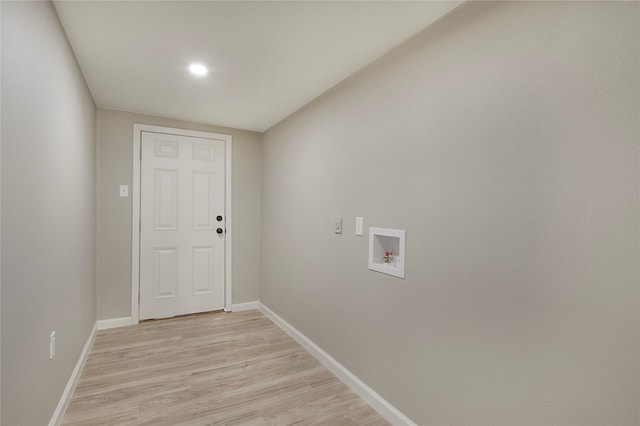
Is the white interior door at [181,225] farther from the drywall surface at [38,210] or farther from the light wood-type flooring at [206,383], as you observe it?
the drywall surface at [38,210]

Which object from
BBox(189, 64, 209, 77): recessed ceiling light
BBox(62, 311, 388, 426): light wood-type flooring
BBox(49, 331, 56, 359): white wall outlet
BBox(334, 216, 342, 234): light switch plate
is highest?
BBox(189, 64, 209, 77): recessed ceiling light

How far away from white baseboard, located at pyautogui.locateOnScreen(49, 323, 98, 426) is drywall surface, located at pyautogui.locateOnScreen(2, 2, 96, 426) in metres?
0.06

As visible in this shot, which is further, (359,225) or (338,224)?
(338,224)

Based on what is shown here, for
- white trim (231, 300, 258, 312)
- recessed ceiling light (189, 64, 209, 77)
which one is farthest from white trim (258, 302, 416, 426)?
recessed ceiling light (189, 64, 209, 77)

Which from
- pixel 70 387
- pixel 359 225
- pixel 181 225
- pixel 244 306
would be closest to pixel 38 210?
pixel 70 387

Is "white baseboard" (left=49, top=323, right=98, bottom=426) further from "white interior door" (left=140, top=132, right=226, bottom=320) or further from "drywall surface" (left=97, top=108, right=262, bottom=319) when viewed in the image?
"white interior door" (left=140, top=132, right=226, bottom=320)

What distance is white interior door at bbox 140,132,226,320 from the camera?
10.8ft

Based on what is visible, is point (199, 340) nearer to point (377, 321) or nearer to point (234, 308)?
point (234, 308)

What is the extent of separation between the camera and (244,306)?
3785 mm

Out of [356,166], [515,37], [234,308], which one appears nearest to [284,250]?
[234,308]

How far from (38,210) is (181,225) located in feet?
6.97

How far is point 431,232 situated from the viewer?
1.62m

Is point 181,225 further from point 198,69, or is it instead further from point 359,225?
point 359,225

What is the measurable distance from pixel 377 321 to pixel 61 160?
208 centimetres
